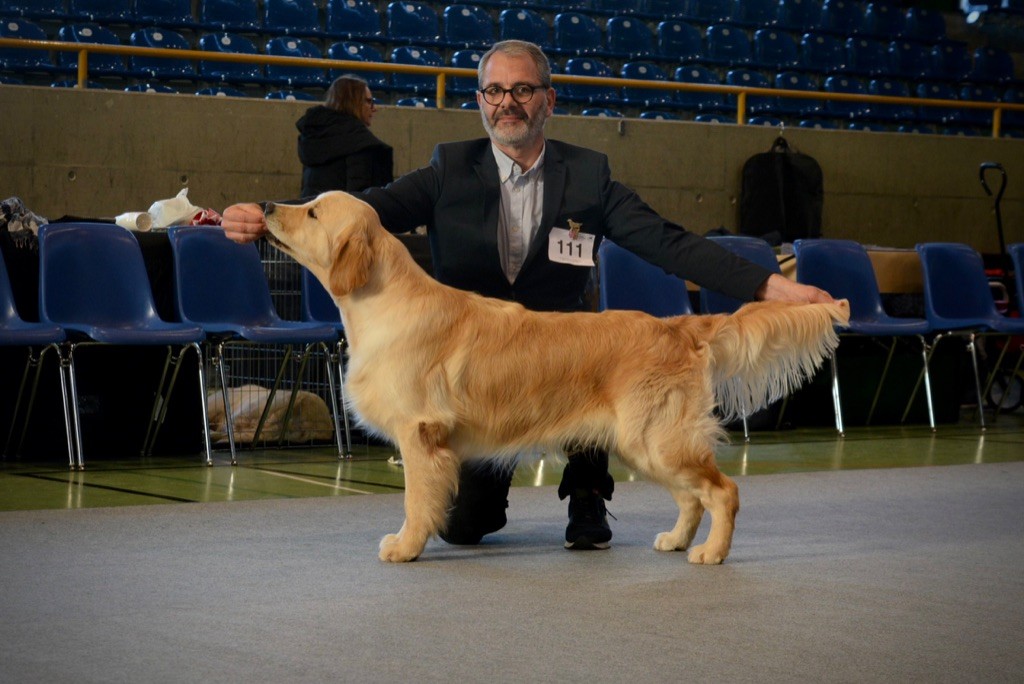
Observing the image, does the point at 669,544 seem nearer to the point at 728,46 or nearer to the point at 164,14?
the point at 164,14

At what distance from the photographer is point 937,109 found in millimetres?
14570

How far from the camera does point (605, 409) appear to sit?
358 cm

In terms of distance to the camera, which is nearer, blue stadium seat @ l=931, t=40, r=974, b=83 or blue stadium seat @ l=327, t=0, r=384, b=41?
blue stadium seat @ l=327, t=0, r=384, b=41

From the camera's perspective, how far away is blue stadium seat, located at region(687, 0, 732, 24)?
572 inches

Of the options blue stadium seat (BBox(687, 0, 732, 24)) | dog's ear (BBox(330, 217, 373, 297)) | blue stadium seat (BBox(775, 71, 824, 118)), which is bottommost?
dog's ear (BBox(330, 217, 373, 297))

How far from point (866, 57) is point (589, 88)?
4.19 m

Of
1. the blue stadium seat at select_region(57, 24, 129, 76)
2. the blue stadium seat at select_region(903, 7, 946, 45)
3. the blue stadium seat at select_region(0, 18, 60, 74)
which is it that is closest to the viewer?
the blue stadium seat at select_region(0, 18, 60, 74)

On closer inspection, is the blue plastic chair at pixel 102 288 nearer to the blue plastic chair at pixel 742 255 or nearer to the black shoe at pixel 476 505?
the black shoe at pixel 476 505

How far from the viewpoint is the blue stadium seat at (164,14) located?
11.6 m

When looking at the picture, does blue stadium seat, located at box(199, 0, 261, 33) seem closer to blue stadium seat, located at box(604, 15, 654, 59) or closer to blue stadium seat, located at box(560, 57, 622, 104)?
blue stadium seat, located at box(560, 57, 622, 104)

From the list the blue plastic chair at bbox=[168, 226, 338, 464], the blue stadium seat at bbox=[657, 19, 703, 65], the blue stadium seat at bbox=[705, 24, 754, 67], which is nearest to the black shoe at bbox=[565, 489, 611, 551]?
the blue plastic chair at bbox=[168, 226, 338, 464]

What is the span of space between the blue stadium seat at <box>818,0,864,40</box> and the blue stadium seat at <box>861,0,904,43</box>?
95 millimetres

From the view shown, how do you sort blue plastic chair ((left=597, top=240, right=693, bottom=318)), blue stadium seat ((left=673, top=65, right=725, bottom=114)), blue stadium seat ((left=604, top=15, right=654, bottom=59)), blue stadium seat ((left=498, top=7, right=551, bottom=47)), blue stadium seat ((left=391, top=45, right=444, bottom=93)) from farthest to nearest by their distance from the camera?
blue stadium seat ((left=604, top=15, right=654, bottom=59)) < blue stadium seat ((left=498, top=7, right=551, bottom=47)) < blue stadium seat ((left=673, top=65, right=725, bottom=114)) < blue stadium seat ((left=391, top=45, right=444, bottom=93)) < blue plastic chair ((left=597, top=240, right=693, bottom=318))

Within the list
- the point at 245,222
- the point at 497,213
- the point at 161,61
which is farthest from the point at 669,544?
the point at 161,61
